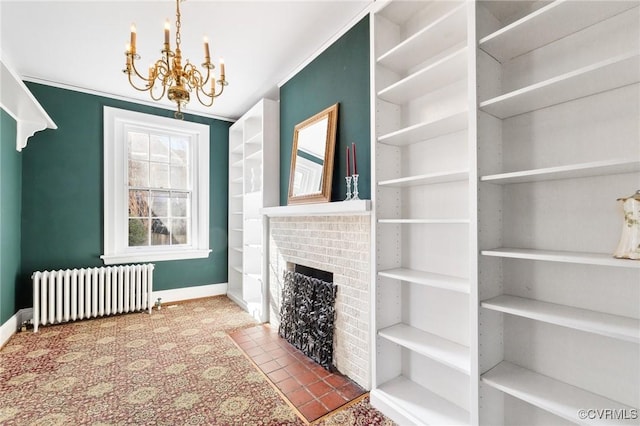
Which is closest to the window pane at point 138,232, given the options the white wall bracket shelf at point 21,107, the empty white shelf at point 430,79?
the white wall bracket shelf at point 21,107

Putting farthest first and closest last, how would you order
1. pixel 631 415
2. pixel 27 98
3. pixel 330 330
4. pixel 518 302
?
pixel 27 98, pixel 330 330, pixel 518 302, pixel 631 415

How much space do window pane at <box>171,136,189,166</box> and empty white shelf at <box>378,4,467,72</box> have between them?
3.52m

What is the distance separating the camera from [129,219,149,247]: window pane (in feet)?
13.5

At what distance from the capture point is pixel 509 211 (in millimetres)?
1613

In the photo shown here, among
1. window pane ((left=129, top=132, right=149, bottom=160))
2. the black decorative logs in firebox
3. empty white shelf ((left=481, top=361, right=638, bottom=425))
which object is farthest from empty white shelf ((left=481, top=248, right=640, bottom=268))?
window pane ((left=129, top=132, right=149, bottom=160))

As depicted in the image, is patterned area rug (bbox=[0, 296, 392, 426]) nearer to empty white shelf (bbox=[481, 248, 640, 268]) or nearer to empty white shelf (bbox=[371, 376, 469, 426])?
empty white shelf (bbox=[371, 376, 469, 426])

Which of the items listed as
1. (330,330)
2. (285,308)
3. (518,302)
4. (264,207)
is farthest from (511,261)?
(264,207)

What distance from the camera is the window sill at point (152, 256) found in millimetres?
3885

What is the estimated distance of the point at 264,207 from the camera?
349cm

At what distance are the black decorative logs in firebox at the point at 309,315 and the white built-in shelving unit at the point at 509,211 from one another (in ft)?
1.96

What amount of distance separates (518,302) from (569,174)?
65 cm

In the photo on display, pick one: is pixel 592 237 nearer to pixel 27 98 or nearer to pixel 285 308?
pixel 285 308

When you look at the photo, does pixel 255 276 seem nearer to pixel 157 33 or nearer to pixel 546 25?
pixel 157 33

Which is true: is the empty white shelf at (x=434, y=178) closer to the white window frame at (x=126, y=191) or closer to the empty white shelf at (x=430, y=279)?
the empty white shelf at (x=430, y=279)
